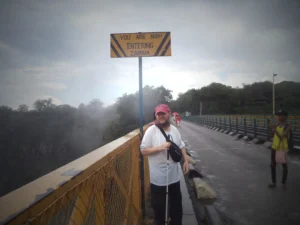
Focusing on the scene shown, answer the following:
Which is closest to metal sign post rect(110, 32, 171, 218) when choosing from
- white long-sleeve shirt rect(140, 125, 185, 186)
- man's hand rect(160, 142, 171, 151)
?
white long-sleeve shirt rect(140, 125, 185, 186)

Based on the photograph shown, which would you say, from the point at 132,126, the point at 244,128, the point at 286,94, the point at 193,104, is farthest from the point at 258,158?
the point at 193,104

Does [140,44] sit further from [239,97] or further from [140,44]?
[239,97]

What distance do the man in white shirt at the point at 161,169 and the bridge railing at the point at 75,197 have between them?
1.74ft

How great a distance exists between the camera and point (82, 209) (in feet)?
3.67

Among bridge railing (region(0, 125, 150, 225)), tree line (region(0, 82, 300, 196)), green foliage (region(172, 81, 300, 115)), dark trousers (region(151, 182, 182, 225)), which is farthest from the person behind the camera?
green foliage (region(172, 81, 300, 115))

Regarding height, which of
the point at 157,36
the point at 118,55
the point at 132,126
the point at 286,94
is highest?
the point at 286,94

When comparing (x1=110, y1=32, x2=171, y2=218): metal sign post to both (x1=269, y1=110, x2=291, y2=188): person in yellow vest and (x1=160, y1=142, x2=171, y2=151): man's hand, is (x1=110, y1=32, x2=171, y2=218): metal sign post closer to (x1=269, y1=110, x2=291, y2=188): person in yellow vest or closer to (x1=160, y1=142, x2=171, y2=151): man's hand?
(x1=160, y1=142, x2=171, y2=151): man's hand

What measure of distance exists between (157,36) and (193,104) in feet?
305

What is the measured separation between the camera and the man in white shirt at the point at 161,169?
2434 millimetres

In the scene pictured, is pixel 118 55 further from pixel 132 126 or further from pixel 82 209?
pixel 132 126

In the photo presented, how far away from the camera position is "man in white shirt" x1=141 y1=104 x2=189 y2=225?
2.43 metres

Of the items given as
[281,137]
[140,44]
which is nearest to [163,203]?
[140,44]

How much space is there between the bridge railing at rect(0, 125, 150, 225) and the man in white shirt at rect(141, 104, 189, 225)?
0.53 metres

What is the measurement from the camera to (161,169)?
2.46 metres
